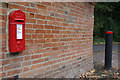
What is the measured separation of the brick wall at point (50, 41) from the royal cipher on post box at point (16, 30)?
2.8 inches

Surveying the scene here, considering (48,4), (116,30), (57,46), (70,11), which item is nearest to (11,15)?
(48,4)

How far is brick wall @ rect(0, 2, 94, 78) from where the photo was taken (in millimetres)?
2070

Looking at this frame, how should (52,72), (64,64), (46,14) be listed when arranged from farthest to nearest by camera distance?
(64,64) → (52,72) → (46,14)

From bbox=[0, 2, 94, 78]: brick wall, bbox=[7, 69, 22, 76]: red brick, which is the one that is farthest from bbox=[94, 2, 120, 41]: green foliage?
bbox=[7, 69, 22, 76]: red brick

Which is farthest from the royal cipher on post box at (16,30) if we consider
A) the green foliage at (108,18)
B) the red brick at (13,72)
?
the green foliage at (108,18)

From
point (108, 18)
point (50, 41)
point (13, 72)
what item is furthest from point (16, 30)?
point (108, 18)

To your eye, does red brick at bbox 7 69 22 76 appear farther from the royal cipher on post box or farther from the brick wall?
the royal cipher on post box

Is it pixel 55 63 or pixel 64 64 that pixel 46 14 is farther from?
pixel 64 64

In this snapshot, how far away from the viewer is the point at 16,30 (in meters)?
1.96

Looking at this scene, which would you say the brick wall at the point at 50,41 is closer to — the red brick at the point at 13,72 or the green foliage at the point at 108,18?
the red brick at the point at 13,72

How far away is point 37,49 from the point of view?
2527mm

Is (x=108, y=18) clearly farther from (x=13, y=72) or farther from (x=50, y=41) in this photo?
(x=13, y=72)

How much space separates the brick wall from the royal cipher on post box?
7 cm

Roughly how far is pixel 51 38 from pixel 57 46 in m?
0.29
